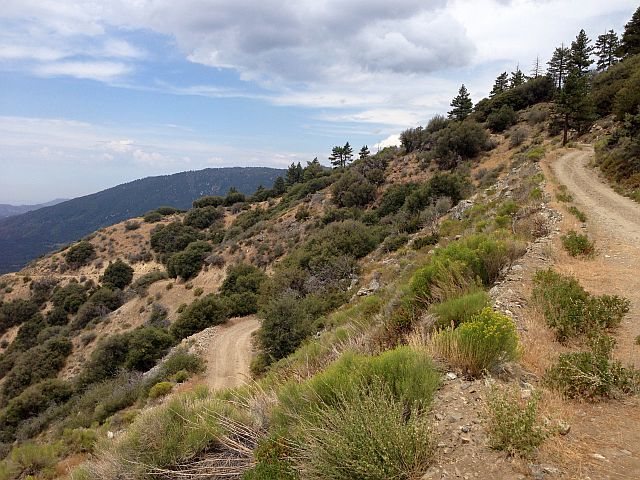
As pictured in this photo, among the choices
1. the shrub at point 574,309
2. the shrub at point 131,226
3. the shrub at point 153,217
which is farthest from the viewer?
the shrub at point 153,217

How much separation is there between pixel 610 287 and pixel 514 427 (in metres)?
5.53

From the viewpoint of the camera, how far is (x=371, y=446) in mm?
3064

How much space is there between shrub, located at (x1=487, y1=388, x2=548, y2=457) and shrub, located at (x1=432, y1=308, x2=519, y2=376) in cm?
101

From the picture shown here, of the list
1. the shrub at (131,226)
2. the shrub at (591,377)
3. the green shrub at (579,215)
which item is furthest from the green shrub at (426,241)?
the shrub at (131,226)

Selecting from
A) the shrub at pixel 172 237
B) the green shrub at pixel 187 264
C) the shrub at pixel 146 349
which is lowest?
the shrub at pixel 146 349

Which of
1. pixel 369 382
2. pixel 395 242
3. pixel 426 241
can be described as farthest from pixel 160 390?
pixel 369 382

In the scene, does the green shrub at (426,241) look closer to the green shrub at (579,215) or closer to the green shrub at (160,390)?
the green shrub at (579,215)

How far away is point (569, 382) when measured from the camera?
4.00 meters

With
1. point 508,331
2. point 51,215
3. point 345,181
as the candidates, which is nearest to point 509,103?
point 345,181

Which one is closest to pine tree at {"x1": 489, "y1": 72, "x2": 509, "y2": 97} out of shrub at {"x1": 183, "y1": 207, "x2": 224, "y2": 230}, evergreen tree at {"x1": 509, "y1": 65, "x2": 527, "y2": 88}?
evergreen tree at {"x1": 509, "y1": 65, "x2": 527, "y2": 88}

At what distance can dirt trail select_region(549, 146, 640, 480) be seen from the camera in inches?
119

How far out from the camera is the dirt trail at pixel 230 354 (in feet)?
59.7

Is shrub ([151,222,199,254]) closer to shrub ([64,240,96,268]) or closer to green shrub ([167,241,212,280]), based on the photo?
Answer: shrub ([64,240,96,268])

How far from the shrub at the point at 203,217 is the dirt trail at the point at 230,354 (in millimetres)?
38085
